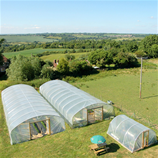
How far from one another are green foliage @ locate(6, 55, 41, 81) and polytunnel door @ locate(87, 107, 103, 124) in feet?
74.1

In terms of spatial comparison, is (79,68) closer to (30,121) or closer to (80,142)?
(30,121)

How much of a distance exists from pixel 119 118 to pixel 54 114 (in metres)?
6.09

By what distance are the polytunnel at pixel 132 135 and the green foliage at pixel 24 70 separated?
87.1ft

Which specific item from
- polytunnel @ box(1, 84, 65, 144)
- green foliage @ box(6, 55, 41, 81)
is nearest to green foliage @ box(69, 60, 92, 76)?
green foliage @ box(6, 55, 41, 81)

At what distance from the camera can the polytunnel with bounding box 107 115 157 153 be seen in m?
12.2

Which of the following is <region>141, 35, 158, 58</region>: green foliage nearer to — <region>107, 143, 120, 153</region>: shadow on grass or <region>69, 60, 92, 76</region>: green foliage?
<region>69, 60, 92, 76</region>: green foliage

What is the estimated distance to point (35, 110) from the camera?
15188 mm

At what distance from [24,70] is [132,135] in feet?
95.5

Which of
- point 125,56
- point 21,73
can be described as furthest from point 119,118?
point 125,56

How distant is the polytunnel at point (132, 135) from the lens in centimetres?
1220

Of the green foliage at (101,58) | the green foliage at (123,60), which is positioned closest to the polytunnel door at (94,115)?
the green foliage at (101,58)

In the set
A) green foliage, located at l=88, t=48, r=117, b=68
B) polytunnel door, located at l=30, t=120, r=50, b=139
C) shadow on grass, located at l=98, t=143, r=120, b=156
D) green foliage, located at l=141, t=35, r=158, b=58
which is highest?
green foliage, located at l=141, t=35, r=158, b=58

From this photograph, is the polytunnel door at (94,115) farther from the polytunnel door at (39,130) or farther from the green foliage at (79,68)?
the green foliage at (79,68)

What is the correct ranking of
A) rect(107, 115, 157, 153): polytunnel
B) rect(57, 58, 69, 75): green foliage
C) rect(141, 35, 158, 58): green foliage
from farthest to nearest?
rect(141, 35, 158, 58): green foliage → rect(57, 58, 69, 75): green foliage → rect(107, 115, 157, 153): polytunnel
